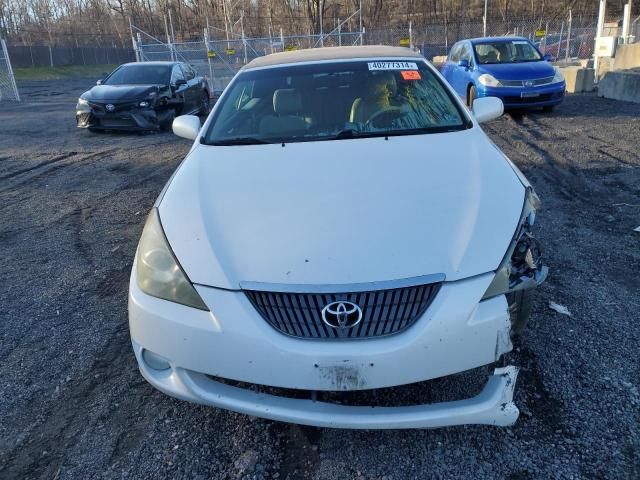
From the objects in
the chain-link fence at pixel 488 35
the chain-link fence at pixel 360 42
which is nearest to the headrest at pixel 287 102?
the chain-link fence at pixel 360 42

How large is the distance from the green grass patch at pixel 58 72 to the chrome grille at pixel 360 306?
125 ft

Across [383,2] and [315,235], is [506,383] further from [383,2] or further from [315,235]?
[383,2]

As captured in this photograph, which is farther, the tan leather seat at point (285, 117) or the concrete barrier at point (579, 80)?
the concrete barrier at point (579, 80)

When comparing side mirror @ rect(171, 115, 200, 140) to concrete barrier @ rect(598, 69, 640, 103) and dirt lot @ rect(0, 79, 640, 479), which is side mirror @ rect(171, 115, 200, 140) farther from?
concrete barrier @ rect(598, 69, 640, 103)

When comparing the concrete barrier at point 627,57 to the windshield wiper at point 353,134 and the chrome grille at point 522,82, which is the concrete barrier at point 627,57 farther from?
the windshield wiper at point 353,134

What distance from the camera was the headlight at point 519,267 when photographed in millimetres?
2062

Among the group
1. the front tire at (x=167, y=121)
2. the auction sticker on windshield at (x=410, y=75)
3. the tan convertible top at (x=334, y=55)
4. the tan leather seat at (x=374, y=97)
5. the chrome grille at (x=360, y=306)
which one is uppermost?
the tan convertible top at (x=334, y=55)

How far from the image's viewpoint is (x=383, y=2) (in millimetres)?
45406

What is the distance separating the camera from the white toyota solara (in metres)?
1.93

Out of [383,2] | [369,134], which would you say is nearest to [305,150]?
[369,134]

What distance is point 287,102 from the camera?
11.7 ft

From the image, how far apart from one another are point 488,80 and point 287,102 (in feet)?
26.3

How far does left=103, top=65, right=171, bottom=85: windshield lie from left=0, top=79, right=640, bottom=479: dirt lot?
21.2 ft

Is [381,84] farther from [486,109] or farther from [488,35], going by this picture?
[488,35]
